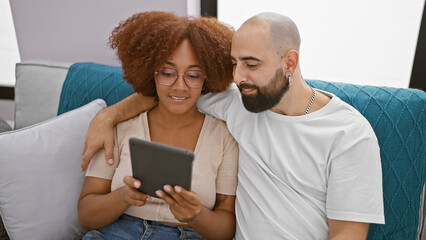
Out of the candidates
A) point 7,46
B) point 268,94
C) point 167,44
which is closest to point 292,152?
point 268,94

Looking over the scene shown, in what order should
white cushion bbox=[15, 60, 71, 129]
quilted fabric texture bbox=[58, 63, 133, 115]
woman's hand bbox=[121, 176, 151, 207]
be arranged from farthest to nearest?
white cushion bbox=[15, 60, 71, 129] < quilted fabric texture bbox=[58, 63, 133, 115] < woman's hand bbox=[121, 176, 151, 207]

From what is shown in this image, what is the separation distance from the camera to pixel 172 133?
1.22m

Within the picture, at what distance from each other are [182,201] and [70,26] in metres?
1.45

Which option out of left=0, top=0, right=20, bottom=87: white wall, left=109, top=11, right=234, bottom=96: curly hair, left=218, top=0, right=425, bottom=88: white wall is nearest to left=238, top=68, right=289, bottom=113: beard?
left=109, top=11, right=234, bottom=96: curly hair

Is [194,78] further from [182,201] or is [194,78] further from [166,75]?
[182,201]

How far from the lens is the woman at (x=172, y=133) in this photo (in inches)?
42.4

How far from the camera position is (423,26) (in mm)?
1555

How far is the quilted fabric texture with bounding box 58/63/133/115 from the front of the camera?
1463mm

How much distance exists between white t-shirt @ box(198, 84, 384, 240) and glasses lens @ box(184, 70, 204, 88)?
0.66ft

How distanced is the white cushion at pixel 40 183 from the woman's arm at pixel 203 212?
19.9 inches

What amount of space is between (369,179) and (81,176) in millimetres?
1025

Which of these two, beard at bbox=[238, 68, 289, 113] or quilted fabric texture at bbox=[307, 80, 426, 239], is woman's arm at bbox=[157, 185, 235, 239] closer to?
beard at bbox=[238, 68, 289, 113]

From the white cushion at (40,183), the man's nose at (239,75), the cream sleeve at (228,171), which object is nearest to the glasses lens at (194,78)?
the man's nose at (239,75)

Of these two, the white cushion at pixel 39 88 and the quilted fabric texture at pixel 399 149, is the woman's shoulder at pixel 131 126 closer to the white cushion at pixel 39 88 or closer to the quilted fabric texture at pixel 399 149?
the white cushion at pixel 39 88
